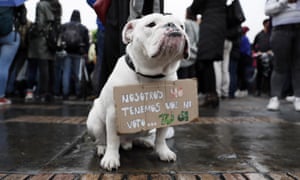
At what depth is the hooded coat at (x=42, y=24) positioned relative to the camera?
695 centimetres

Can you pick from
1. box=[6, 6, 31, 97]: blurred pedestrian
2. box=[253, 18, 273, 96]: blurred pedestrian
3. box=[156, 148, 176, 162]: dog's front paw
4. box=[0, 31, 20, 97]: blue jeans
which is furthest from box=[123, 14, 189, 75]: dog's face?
box=[253, 18, 273, 96]: blurred pedestrian

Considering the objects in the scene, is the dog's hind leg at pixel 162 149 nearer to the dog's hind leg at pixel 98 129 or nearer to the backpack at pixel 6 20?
the dog's hind leg at pixel 98 129

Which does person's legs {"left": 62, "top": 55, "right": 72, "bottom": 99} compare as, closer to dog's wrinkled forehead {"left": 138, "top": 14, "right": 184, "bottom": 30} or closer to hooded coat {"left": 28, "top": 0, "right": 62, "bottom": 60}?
hooded coat {"left": 28, "top": 0, "right": 62, "bottom": 60}

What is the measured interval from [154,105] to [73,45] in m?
5.88

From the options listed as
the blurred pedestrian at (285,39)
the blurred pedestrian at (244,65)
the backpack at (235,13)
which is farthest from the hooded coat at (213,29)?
the blurred pedestrian at (244,65)

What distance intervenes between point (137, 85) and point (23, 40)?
19.2 ft

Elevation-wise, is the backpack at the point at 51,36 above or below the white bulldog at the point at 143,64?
above

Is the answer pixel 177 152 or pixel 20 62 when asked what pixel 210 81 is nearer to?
pixel 177 152

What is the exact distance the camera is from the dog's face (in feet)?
6.48

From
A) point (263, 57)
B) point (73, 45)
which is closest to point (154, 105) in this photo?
point (73, 45)

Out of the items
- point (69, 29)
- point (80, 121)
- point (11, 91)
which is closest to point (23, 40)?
point (69, 29)

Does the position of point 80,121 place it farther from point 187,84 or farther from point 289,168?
point 289,168

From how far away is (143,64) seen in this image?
2.15 metres

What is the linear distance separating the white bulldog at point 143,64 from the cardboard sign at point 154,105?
0.07 metres
